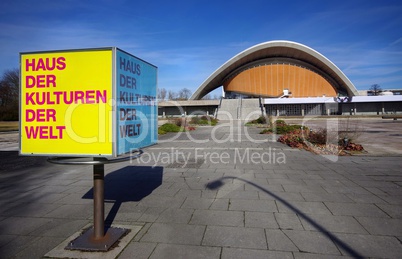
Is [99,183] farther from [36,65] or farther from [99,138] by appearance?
[36,65]

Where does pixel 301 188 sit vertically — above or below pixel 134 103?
Result: below

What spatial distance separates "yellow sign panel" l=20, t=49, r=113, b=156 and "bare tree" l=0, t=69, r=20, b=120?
53.3 meters

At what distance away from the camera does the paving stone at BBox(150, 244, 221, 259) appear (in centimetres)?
313

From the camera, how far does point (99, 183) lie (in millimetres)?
3502

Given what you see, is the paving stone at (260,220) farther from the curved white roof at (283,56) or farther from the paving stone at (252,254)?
the curved white roof at (283,56)

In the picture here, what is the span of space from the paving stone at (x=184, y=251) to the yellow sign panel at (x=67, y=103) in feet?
4.74

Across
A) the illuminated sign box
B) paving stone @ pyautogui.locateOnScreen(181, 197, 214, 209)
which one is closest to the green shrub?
paving stone @ pyautogui.locateOnScreen(181, 197, 214, 209)

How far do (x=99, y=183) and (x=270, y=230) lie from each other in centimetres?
263

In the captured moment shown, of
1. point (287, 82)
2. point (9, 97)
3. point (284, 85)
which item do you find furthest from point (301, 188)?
point (287, 82)

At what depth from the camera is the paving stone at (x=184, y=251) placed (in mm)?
3131

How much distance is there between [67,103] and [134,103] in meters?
0.85

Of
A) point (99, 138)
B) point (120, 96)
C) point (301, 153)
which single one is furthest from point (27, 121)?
point (301, 153)

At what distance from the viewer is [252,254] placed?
124 inches

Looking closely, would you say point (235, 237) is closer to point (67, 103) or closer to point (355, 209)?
point (355, 209)
